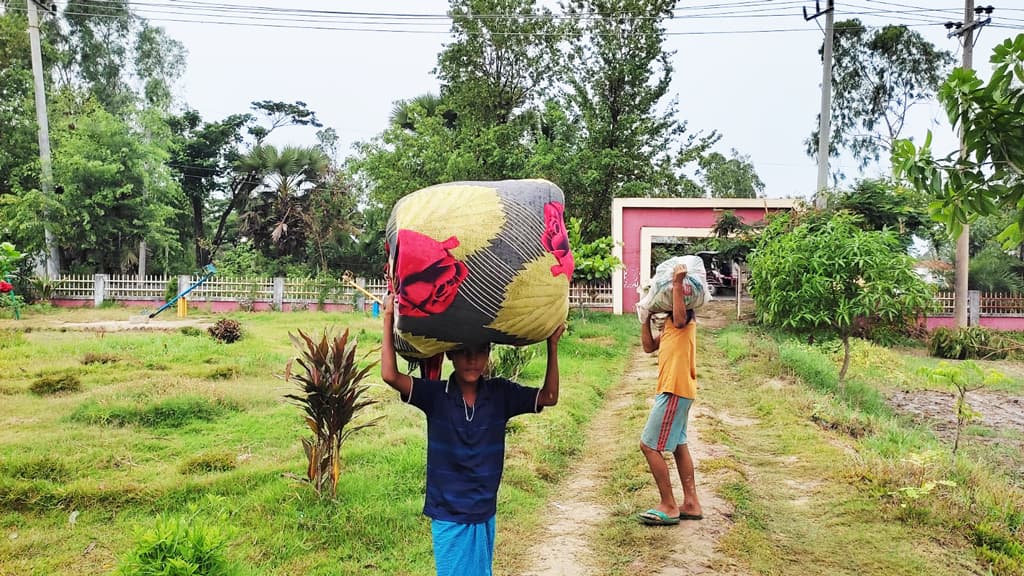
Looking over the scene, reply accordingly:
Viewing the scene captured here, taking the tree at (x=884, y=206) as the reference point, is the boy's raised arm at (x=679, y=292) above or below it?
below

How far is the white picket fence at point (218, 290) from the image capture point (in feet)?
68.5

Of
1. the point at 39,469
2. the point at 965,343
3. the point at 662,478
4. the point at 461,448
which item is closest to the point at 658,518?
the point at 662,478

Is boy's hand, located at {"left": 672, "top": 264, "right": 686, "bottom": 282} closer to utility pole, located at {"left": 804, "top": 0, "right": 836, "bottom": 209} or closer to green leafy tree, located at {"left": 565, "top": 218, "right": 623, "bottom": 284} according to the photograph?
green leafy tree, located at {"left": 565, "top": 218, "right": 623, "bottom": 284}

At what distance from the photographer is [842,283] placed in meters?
8.54

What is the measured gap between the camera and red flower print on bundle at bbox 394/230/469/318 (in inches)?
103

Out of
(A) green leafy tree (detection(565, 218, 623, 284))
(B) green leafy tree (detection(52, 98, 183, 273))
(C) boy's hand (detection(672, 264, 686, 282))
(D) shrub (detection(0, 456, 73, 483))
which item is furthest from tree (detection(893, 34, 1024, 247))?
(B) green leafy tree (detection(52, 98, 183, 273))

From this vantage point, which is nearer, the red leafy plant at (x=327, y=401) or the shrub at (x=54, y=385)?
the red leafy plant at (x=327, y=401)

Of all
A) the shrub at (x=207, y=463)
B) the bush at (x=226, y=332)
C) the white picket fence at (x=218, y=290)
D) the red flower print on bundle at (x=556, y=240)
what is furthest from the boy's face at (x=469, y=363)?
the white picket fence at (x=218, y=290)

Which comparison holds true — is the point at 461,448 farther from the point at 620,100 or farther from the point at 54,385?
the point at 620,100

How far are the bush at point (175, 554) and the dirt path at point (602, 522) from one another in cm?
179

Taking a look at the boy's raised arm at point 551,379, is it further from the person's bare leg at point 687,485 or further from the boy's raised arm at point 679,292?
the person's bare leg at point 687,485

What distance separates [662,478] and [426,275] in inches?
103

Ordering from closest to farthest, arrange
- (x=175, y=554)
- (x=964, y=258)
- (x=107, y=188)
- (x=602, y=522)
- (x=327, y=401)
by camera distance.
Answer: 1. (x=175, y=554)
2. (x=602, y=522)
3. (x=327, y=401)
4. (x=964, y=258)
5. (x=107, y=188)

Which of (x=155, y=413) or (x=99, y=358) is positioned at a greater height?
(x=99, y=358)
